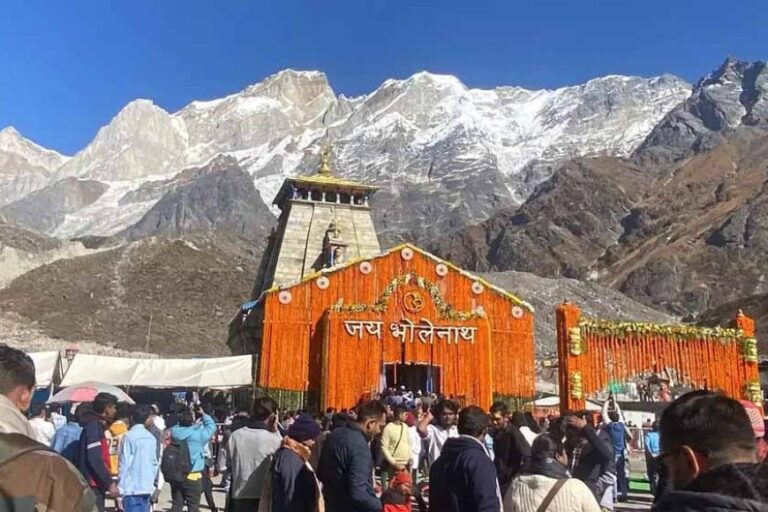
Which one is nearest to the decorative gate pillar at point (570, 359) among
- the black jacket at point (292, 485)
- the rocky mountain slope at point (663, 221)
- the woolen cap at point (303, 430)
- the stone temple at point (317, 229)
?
the stone temple at point (317, 229)

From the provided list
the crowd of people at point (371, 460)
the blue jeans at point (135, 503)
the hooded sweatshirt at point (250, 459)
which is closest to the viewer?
the crowd of people at point (371, 460)

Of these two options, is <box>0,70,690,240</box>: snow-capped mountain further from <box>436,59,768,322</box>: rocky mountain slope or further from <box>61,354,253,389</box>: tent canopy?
<box>61,354,253,389</box>: tent canopy

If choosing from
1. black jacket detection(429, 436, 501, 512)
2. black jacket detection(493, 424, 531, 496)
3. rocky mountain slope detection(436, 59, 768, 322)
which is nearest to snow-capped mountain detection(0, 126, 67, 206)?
rocky mountain slope detection(436, 59, 768, 322)

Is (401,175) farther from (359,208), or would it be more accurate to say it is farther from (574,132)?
(359,208)

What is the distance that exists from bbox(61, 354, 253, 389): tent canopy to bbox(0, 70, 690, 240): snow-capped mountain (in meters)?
97.2

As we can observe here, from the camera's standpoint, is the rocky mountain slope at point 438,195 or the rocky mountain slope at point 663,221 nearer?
the rocky mountain slope at point 438,195

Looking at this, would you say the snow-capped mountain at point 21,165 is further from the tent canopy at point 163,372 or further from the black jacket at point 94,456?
the black jacket at point 94,456

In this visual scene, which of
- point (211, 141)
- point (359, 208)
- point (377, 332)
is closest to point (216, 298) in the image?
point (359, 208)

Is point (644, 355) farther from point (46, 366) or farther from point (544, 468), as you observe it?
point (544, 468)

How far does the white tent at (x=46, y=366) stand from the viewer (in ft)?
54.9

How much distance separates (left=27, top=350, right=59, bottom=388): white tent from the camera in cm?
1673

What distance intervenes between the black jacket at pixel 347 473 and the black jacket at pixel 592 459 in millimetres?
2574

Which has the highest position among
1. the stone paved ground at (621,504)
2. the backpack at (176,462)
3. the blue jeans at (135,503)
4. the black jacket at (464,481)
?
the black jacket at (464,481)

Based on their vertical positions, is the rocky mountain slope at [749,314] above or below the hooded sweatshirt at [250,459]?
above
